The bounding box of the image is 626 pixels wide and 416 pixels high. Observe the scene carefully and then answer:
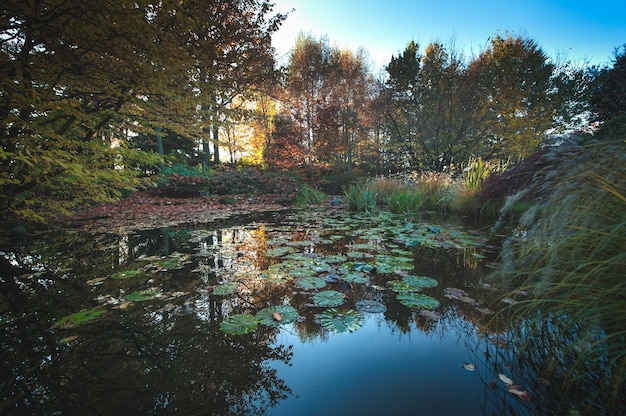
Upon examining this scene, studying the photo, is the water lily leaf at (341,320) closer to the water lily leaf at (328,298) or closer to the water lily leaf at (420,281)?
the water lily leaf at (328,298)

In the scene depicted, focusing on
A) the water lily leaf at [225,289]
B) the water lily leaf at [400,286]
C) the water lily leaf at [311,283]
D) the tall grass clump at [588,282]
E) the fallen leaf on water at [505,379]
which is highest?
the tall grass clump at [588,282]

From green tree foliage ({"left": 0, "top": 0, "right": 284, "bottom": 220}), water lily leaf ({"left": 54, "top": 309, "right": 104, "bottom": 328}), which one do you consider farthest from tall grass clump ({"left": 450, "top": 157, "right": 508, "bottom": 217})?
water lily leaf ({"left": 54, "top": 309, "right": 104, "bottom": 328})

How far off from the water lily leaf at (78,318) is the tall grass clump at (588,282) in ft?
7.41

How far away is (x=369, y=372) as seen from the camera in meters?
1.15

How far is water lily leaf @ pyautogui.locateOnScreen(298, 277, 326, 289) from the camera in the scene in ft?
6.56

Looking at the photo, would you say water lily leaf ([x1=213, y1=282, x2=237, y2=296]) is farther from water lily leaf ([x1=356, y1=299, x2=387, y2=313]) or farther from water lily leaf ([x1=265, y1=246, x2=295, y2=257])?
water lily leaf ([x1=356, y1=299, x2=387, y2=313])

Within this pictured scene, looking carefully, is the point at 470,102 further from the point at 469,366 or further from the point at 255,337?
the point at 255,337

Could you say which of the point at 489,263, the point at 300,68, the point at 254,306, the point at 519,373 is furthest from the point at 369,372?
the point at 300,68

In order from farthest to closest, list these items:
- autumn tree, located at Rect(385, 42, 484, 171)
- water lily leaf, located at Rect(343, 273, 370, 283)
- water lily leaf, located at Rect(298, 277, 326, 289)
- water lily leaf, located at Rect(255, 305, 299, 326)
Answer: autumn tree, located at Rect(385, 42, 484, 171) < water lily leaf, located at Rect(343, 273, 370, 283) < water lily leaf, located at Rect(298, 277, 326, 289) < water lily leaf, located at Rect(255, 305, 299, 326)

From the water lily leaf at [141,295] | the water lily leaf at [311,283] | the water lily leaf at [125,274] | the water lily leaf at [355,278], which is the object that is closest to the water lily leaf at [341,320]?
the water lily leaf at [311,283]

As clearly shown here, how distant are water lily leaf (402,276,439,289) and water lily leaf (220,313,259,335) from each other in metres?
1.28

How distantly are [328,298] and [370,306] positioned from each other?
294 millimetres

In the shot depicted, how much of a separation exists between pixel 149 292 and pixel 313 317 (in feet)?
4.20

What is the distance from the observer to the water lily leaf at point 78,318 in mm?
1443
